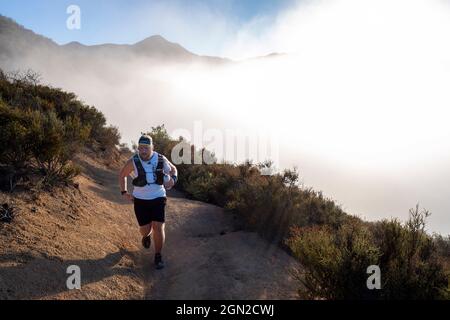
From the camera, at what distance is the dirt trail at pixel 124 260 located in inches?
197

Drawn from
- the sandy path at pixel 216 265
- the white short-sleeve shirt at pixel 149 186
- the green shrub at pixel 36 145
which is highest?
the green shrub at pixel 36 145

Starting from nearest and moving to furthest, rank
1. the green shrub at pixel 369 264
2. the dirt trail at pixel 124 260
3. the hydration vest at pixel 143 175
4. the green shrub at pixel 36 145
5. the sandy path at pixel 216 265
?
the green shrub at pixel 369 264, the dirt trail at pixel 124 260, the sandy path at pixel 216 265, the hydration vest at pixel 143 175, the green shrub at pixel 36 145

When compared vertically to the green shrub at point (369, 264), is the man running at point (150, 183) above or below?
above

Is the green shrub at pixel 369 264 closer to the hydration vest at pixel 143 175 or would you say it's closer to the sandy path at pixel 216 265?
the sandy path at pixel 216 265

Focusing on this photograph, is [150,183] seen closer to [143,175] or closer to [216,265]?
[143,175]

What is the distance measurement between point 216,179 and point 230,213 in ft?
6.59

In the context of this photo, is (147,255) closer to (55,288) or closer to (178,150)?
(55,288)

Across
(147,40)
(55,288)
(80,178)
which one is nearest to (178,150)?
(80,178)

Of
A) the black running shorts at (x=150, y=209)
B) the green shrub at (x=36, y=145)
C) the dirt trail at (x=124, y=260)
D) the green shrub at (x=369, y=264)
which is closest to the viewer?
the green shrub at (x=369, y=264)

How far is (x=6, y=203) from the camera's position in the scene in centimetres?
593

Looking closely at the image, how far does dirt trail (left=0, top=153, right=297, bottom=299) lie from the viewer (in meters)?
5.00

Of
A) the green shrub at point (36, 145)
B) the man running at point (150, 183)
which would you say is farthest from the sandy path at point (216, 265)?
the green shrub at point (36, 145)

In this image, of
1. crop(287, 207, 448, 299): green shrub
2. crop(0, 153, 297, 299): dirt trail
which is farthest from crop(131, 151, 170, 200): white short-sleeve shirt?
crop(287, 207, 448, 299): green shrub

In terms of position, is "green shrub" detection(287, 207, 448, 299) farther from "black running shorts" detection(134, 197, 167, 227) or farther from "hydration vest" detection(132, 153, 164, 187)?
"hydration vest" detection(132, 153, 164, 187)
